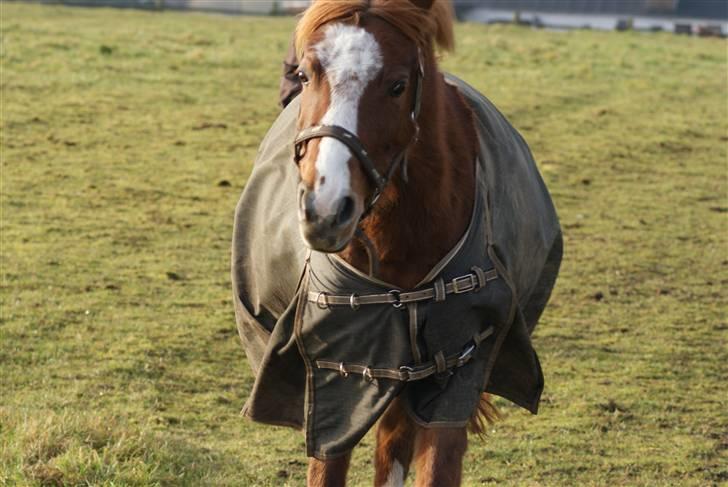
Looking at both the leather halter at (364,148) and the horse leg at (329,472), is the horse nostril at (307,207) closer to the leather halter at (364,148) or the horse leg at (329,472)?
the leather halter at (364,148)

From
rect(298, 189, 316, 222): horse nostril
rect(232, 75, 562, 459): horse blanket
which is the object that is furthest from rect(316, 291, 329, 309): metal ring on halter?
rect(298, 189, 316, 222): horse nostril

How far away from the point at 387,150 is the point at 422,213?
29cm

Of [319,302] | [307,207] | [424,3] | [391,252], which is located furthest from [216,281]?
[307,207]

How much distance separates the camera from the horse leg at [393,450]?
346cm

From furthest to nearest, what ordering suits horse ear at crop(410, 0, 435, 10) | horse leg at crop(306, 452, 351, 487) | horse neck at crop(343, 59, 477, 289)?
horse leg at crop(306, 452, 351, 487) < horse neck at crop(343, 59, 477, 289) < horse ear at crop(410, 0, 435, 10)

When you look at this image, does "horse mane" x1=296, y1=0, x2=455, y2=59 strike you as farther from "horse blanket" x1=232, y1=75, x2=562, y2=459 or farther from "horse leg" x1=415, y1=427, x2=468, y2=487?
"horse leg" x1=415, y1=427, x2=468, y2=487

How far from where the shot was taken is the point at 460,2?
45219 millimetres

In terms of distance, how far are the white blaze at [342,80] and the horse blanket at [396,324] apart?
20.7 inches

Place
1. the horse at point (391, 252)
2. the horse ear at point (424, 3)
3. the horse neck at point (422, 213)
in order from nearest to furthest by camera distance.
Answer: the horse at point (391, 252), the horse ear at point (424, 3), the horse neck at point (422, 213)

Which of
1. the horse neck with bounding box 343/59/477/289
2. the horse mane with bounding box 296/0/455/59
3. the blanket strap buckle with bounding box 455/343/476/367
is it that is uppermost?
the horse mane with bounding box 296/0/455/59

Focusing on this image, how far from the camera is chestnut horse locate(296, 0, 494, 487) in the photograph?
251 cm

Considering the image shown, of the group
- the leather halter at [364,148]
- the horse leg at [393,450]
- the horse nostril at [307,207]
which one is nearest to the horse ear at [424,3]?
the leather halter at [364,148]

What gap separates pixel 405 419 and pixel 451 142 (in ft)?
2.79

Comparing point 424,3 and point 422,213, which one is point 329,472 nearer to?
point 422,213
